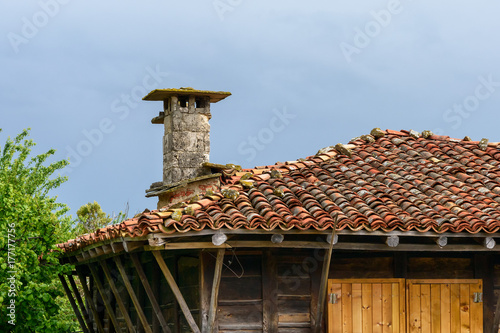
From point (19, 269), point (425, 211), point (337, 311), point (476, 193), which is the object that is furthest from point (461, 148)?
point (19, 269)

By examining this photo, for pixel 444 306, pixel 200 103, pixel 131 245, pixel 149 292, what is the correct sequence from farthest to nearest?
pixel 200 103 < pixel 444 306 < pixel 149 292 < pixel 131 245

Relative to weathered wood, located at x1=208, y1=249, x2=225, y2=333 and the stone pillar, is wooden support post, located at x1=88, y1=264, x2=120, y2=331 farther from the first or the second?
weathered wood, located at x1=208, y1=249, x2=225, y2=333

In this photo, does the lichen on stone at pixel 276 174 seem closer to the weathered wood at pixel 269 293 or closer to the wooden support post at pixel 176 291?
the weathered wood at pixel 269 293

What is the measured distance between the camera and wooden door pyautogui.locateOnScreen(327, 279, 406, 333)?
10969mm

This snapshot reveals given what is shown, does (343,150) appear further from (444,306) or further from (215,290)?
(215,290)

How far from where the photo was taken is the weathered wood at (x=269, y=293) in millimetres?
10789

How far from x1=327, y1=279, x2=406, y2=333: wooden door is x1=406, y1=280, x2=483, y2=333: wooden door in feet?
0.61

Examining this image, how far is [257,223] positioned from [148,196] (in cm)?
748

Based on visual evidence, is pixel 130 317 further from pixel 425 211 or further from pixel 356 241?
pixel 425 211

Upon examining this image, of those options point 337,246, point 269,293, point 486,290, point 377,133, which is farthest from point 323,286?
point 377,133

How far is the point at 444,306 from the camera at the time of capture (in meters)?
11.4

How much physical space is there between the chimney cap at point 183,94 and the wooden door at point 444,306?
7.07 m

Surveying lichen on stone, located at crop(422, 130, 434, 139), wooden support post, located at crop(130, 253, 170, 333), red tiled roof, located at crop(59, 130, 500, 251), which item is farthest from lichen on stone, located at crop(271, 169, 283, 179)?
lichen on stone, located at crop(422, 130, 434, 139)

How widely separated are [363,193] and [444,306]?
1975 mm
